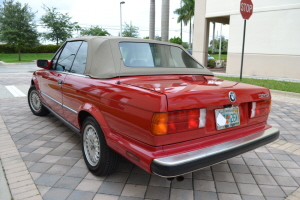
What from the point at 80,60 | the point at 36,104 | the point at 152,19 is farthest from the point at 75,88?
the point at 152,19

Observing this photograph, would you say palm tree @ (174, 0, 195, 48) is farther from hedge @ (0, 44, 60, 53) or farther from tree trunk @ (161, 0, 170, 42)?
tree trunk @ (161, 0, 170, 42)

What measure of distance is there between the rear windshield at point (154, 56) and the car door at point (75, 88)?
1.85ft

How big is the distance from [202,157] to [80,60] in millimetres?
2128

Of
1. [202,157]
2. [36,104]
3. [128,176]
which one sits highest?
[202,157]

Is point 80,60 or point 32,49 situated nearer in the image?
point 80,60

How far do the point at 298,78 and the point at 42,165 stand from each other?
42.3 feet

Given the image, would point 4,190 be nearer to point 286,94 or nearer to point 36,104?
point 36,104

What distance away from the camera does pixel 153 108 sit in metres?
2.03

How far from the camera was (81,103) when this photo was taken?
3027mm

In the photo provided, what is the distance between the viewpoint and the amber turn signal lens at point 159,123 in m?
2.04

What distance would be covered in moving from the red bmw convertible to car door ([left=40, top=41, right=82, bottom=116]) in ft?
0.12

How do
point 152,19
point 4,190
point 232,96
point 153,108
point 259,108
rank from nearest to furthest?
point 153,108 → point 232,96 → point 4,190 → point 259,108 → point 152,19

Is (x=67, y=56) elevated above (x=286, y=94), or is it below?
above

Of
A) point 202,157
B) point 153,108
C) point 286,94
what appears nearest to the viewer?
point 153,108
